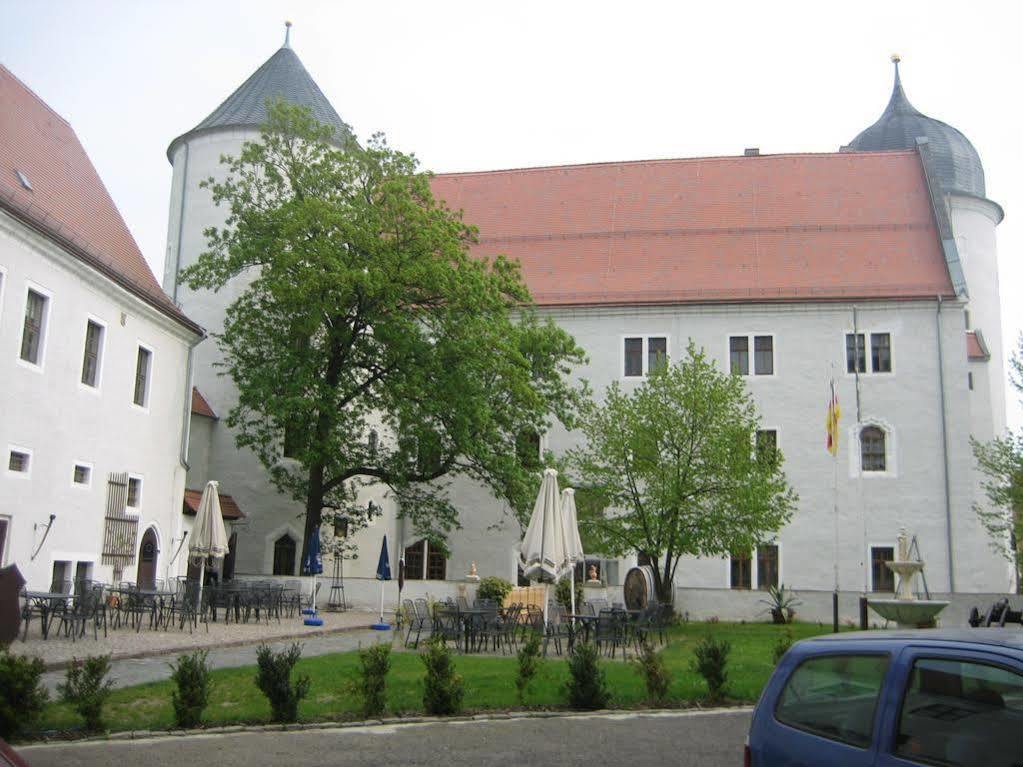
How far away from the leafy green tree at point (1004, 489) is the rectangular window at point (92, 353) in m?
22.9

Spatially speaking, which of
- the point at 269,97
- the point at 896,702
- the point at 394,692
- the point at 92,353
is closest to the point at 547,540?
the point at 394,692

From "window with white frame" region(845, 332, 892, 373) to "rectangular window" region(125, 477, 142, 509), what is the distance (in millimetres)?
21953

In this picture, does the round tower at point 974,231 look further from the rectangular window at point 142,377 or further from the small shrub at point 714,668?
the small shrub at point 714,668

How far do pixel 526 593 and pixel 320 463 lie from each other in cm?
705

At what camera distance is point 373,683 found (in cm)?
1056

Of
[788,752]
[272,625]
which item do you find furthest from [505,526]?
[788,752]

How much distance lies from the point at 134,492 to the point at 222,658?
10.9 meters

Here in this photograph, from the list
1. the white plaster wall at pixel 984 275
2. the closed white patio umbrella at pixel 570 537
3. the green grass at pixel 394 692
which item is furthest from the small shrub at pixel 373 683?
the white plaster wall at pixel 984 275

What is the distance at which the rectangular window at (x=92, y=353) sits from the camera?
2305 centimetres

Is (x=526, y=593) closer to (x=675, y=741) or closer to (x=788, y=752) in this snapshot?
(x=675, y=741)

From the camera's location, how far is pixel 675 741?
31.2 ft

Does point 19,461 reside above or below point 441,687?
above

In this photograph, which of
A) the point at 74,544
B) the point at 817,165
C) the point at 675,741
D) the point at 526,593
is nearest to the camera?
the point at 675,741

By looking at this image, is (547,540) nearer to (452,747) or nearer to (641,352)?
(452,747)
